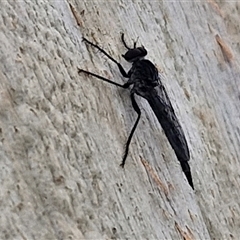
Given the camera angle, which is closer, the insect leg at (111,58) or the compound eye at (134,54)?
the insect leg at (111,58)

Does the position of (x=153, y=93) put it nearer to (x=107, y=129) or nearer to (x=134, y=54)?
(x=134, y=54)

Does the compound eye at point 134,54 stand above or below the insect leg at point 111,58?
above

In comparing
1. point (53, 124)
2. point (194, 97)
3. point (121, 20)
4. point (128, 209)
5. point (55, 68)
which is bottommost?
point (128, 209)

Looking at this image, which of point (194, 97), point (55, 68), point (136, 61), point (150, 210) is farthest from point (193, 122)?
point (55, 68)

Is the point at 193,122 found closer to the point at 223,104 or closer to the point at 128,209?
the point at 223,104

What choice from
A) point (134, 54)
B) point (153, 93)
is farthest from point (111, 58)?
point (153, 93)

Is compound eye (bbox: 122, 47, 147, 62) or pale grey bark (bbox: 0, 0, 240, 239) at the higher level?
compound eye (bbox: 122, 47, 147, 62)
